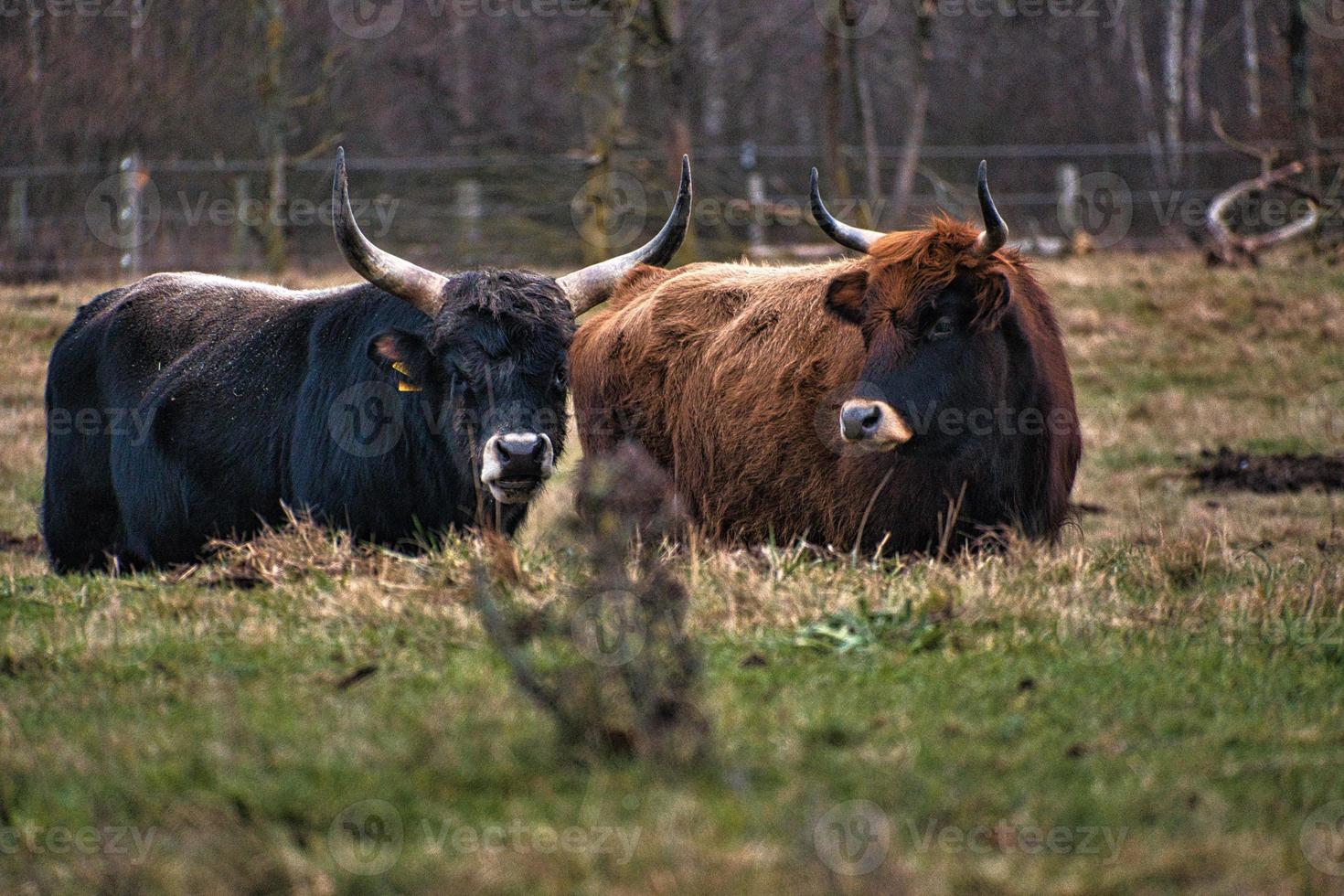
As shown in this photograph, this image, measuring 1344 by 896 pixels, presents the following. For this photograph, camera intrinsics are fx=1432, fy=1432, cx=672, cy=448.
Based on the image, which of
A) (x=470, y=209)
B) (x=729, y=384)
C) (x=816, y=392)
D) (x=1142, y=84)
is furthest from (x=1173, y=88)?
(x=816, y=392)

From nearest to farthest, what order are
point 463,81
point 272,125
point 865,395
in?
1. point 865,395
2. point 272,125
3. point 463,81

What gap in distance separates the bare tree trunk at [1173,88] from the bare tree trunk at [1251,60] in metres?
1.32

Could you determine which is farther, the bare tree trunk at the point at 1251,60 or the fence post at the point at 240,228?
the bare tree trunk at the point at 1251,60

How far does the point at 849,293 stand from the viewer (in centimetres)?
610

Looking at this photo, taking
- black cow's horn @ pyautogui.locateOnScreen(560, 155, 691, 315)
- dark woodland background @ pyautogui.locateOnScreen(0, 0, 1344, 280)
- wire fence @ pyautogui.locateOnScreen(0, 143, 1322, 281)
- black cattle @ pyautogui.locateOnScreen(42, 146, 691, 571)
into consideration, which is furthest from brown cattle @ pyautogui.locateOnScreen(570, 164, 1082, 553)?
dark woodland background @ pyautogui.locateOnScreen(0, 0, 1344, 280)

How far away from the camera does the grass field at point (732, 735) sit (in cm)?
254

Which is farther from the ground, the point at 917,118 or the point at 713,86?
the point at 713,86

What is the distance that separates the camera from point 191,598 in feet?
15.2

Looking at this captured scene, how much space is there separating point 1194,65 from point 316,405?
2742cm

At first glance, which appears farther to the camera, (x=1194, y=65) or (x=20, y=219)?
(x=1194, y=65)

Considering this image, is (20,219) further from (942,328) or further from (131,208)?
(942,328)

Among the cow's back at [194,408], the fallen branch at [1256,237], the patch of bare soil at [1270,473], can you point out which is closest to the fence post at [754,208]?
the fallen branch at [1256,237]

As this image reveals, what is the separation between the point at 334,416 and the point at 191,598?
5.85 ft

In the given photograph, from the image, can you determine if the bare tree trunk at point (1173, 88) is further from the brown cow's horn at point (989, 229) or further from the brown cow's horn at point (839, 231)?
the brown cow's horn at point (989, 229)
